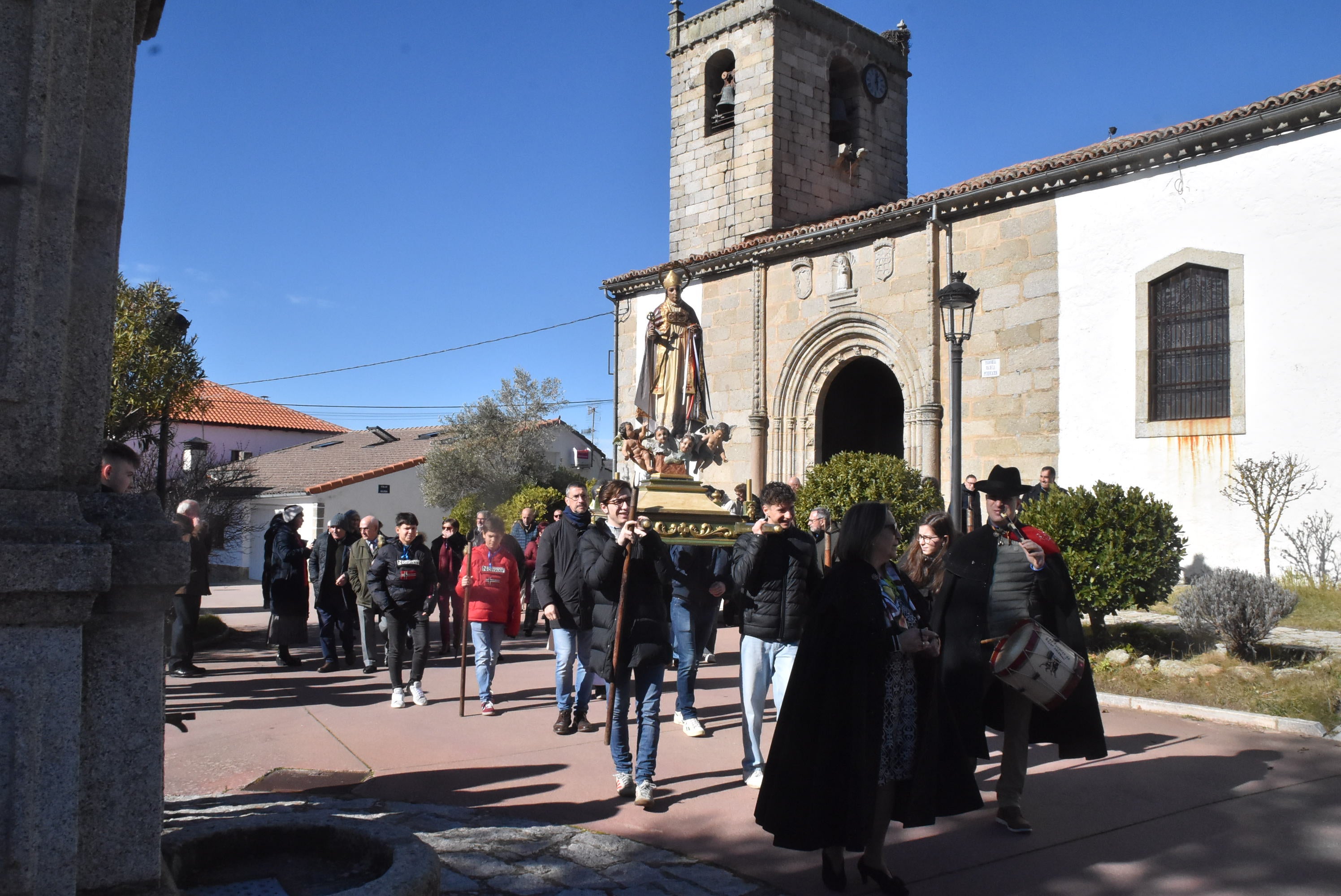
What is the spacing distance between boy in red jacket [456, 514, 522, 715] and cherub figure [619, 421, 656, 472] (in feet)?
4.69

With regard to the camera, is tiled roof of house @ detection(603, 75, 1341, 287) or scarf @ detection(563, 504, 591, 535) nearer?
scarf @ detection(563, 504, 591, 535)

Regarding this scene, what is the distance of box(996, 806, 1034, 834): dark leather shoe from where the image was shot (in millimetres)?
4883

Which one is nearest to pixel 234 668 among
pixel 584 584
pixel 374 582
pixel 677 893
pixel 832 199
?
pixel 374 582

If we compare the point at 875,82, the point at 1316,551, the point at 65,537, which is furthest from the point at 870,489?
the point at 875,82

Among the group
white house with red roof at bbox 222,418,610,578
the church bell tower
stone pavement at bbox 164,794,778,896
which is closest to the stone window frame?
the church bell tower

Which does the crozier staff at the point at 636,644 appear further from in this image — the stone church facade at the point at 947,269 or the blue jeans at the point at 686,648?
the stone church facade at the point at 947,269

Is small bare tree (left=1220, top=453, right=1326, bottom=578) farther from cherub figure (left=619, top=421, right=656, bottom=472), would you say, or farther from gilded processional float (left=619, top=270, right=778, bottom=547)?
cherub figure (left=619, top=421, right=656, bottom=472)

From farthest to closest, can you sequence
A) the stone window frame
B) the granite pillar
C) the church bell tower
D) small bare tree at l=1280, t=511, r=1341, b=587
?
the church bell tower → the stone window frame → small bare tree at l=1280, t=511, r=1341, b=587 → the granite pillar

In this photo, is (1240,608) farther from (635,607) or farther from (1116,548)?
(635,607)

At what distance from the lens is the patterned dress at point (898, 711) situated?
4168mm

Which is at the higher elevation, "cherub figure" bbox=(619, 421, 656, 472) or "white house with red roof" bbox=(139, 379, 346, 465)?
"white house with red roof" bbox=(139, 379, 346, 465)

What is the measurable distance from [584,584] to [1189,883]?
3842 millimetres

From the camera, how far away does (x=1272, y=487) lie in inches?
513

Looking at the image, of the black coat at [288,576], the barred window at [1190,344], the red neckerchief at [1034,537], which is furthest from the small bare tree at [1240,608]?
the black coat at [288,576]
